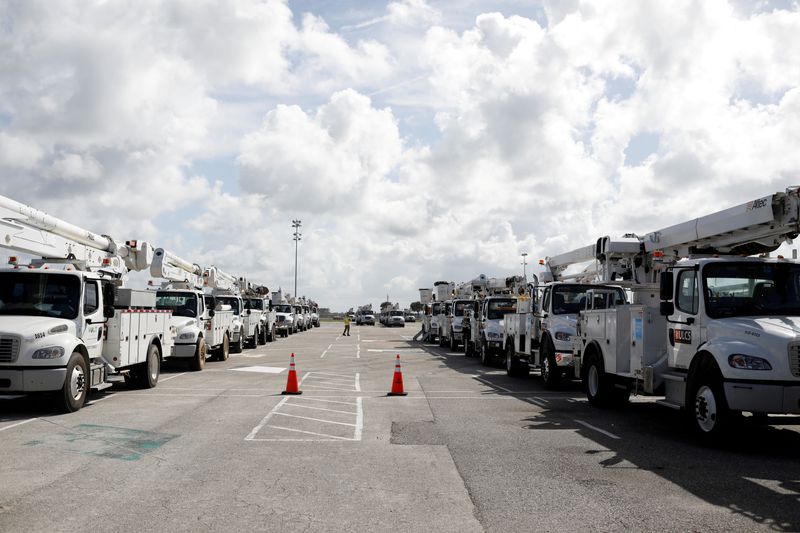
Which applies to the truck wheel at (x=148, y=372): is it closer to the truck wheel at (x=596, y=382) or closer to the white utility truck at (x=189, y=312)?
the white utility truck at (x=189, y=312)

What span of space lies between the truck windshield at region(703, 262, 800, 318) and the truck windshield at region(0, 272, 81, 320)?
10.7 meters

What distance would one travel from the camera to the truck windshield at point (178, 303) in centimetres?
2270

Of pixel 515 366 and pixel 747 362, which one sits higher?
pixel 747 362

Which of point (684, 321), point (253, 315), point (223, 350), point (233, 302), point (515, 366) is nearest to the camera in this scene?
point (684, 321)

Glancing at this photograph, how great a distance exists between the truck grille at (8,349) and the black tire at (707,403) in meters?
10.3

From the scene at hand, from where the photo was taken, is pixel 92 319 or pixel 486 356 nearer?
pixel 92 319

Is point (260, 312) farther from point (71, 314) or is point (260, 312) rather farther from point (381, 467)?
point (381, 467)

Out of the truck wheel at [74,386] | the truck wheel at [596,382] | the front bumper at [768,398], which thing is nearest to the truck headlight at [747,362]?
the front bumper at [768,398]

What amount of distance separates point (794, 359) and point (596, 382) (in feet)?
17.0

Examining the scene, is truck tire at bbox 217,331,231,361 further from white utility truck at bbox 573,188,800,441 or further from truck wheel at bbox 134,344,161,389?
white utility truck at bbox 573,188,800,441

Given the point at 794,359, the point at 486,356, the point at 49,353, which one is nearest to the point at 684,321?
the point at 794,359

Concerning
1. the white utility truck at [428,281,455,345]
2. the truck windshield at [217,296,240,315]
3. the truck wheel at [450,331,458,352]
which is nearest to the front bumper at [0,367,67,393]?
the truck windshield at [217,296,240,315]

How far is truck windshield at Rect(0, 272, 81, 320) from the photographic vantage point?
12961mm

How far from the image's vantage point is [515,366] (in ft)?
67.6
